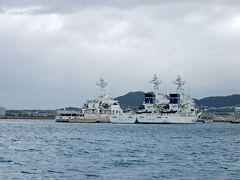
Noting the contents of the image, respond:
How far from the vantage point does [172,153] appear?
1857 inches

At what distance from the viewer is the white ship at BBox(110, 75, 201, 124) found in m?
171

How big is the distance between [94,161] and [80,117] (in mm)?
158439

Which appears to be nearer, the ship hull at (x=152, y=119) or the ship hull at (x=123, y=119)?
the ship hull at (x=152, y=119)

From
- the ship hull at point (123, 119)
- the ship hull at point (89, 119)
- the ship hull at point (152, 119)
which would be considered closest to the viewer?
the ship hull at point (152, 119)

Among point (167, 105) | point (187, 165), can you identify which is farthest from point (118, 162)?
point (167, 105)

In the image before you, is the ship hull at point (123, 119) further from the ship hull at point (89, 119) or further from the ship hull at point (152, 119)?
the ship hull at point (89, 119)

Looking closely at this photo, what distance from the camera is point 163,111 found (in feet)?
568

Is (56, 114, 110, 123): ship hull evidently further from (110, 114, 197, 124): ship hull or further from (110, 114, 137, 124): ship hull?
(110, 114, 197, 124): ship hull

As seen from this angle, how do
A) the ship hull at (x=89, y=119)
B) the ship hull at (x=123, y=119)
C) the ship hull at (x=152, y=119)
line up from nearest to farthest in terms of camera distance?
the ship hull at (x=152, y=119), the ship hull at (x=123, y=119), the ship hull at (x=89, y=119)

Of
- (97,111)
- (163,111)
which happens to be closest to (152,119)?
(163,111)

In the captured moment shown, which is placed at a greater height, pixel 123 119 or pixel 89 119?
pixel 89 119

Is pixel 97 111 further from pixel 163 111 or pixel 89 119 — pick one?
pixel 163 111

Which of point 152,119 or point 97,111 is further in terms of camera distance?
point 97,111

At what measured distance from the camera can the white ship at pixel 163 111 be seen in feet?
561
